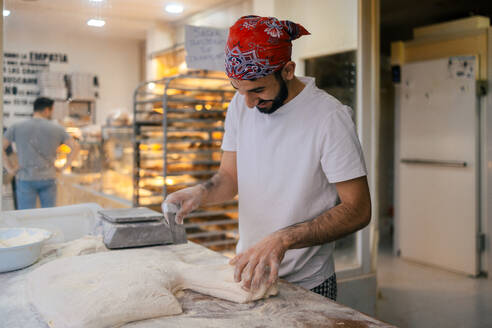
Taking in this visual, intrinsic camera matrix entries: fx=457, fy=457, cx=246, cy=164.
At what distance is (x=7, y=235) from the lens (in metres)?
1.74

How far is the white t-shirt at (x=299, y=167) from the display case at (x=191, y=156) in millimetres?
1895

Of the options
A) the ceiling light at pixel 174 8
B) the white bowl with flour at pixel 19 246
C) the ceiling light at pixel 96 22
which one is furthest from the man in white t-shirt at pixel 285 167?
the ceiling light at pixel 174 8

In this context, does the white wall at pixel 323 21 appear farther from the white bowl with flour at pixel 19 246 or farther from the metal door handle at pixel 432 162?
the white bowl with flour at pixel 19 246

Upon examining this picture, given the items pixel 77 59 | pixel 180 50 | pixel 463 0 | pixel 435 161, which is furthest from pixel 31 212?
pixel 463 0

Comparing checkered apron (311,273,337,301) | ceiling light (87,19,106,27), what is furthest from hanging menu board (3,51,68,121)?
checkered apron (311,273,337,301)

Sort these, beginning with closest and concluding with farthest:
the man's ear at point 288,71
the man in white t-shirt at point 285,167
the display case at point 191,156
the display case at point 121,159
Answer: the man in white t-shirt at point 285,167 < the man's ear at point 288,71 < the display case at point 191,156 < the display case at point 121,159

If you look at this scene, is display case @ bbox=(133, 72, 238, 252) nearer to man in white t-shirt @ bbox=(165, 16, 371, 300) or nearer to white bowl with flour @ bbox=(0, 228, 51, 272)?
white bowl with flour @ bbox=(0, 228, 51, 272)

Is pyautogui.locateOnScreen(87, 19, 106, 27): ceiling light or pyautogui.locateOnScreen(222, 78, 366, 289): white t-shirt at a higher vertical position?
pyautogui.locateOnScreen(87, 19, 106, 27): ceiling light

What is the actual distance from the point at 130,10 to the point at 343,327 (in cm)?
287

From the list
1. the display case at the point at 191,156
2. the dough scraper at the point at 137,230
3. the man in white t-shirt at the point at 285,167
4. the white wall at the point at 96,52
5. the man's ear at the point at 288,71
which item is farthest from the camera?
the display case at the point at 191,156

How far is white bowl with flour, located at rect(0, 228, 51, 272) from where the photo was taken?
4.98ft

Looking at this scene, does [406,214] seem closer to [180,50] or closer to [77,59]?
[180,50]

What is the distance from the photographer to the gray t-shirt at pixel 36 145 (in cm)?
232

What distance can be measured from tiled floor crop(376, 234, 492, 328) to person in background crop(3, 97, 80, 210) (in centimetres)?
252
